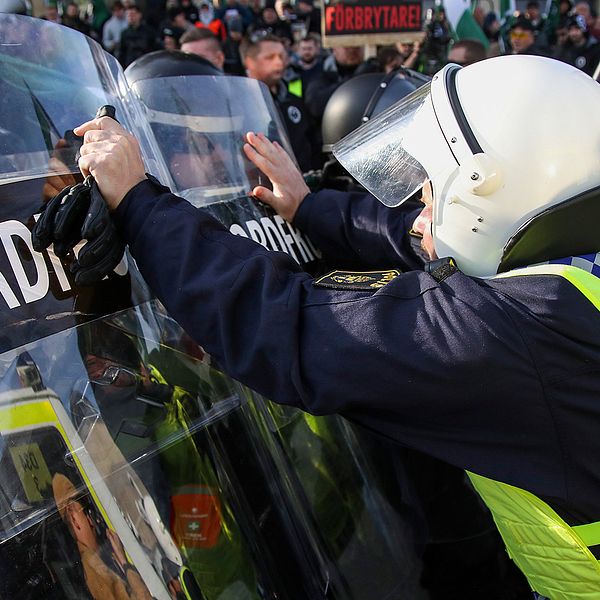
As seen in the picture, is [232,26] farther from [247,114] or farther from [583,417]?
[583,417]

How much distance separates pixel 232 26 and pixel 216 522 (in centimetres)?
881

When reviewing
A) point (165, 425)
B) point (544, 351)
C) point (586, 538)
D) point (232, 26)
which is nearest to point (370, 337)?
point (544, 351)

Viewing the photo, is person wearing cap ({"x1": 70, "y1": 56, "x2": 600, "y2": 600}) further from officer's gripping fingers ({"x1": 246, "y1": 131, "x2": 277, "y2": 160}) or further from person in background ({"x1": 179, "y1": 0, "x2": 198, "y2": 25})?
person in background ({"x1": 179, "y1": 0, "x2": 198, "y2": 25})

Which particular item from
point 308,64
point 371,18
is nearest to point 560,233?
point 371,18

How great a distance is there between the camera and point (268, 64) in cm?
490

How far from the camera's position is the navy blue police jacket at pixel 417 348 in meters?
1.06

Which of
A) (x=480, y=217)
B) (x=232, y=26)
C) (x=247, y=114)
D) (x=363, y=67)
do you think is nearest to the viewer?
(x=480, y=217)

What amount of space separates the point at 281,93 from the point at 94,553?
4.31 metres

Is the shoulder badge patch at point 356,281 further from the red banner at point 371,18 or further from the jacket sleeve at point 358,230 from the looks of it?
the red banner at point 371,18

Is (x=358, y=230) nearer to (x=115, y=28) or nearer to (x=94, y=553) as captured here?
(x=94, y=553)

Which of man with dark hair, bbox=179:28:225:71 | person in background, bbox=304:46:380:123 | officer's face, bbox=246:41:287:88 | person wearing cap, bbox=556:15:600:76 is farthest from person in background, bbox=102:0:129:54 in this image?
person wearing cap, bbox=556:15:600:76

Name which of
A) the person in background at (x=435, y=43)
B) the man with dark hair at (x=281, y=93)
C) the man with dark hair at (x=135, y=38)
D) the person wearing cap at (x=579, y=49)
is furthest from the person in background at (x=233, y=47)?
the person wearing cap at (x=579, y=49)

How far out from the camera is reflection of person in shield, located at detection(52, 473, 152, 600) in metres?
0.98

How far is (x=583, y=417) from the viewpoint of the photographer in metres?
1.09
